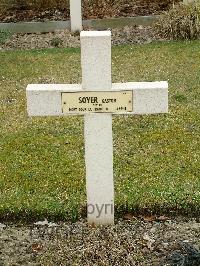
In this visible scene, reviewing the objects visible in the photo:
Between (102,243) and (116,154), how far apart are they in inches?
75.5

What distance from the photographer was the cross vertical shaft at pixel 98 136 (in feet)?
14.3

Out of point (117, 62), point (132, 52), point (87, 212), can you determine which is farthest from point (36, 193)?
point (132, 52)

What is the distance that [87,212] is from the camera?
490cm

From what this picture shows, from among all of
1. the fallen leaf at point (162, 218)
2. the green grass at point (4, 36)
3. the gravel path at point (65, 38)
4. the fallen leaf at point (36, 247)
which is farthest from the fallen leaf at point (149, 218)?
the green grass at point (4, 36)

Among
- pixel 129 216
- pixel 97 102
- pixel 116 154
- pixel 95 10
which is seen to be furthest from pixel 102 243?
pixel 95 10

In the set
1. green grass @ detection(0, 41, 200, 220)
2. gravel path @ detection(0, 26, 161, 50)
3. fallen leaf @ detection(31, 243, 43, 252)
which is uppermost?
gravel path @ detection(0, 26, 161, 50)


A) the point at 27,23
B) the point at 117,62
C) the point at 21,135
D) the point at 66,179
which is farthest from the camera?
the point at 27,23

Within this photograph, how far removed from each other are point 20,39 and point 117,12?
2174 mm

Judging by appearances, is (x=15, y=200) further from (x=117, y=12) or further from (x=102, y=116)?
(x=117, y=12)

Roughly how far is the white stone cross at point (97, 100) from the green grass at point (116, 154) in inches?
26.0

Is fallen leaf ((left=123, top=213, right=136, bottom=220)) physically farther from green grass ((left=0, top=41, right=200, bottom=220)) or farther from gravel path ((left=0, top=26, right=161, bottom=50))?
gravel path ((left=0, top=26, right=161, bottom=50))

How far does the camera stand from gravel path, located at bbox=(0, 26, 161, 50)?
11406 mm

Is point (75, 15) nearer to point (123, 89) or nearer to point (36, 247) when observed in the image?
point (123, 89)

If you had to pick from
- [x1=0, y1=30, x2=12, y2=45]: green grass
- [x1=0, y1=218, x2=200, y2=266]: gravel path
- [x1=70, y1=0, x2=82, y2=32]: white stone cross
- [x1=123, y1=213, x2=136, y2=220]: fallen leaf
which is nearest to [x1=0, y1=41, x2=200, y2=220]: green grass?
[x1=123, y1=213, x2=136, y2=220]: fallen leaf
